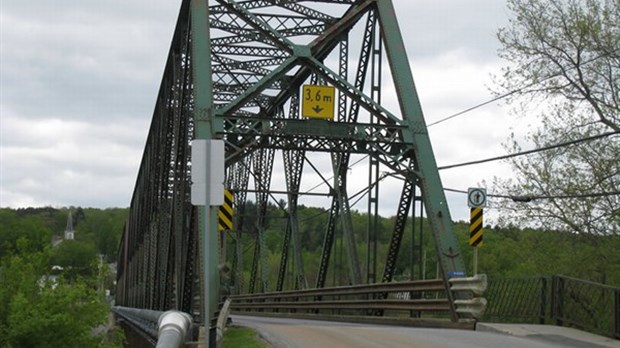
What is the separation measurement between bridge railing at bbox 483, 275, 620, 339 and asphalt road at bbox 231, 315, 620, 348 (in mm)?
1095

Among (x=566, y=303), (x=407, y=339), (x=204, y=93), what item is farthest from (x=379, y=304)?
(x=407, y=339)

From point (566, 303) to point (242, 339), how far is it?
765cm

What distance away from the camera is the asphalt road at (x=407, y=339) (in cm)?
1473

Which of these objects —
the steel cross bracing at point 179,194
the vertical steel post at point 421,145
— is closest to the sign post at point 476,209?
the vertical steel post at point 421,145

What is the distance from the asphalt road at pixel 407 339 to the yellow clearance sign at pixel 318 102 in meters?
6.24

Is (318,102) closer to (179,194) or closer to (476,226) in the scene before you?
(476,226)

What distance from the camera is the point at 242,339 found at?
1588cm

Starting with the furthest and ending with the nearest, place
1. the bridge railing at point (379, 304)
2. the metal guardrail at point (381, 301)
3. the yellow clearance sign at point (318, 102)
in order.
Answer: the yellow clearance sign at point (318, 102) < the bridge railing at point (379, 304) < the metal guardrail at point (381, 301)

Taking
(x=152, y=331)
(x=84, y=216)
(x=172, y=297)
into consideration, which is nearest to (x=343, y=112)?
(x=172, y=297)

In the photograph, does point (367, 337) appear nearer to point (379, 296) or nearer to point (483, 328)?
point (483, 328)

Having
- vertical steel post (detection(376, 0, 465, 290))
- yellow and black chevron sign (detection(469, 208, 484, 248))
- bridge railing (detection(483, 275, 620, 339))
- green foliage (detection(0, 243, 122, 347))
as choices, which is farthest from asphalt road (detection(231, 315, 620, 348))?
green foliage (detection(0, 243, 122, 347))

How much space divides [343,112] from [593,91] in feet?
A: 23.2

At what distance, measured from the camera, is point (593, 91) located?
85.0 feet

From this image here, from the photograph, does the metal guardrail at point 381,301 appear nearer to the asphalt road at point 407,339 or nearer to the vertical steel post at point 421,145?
the vertical steel post at point 421,145
